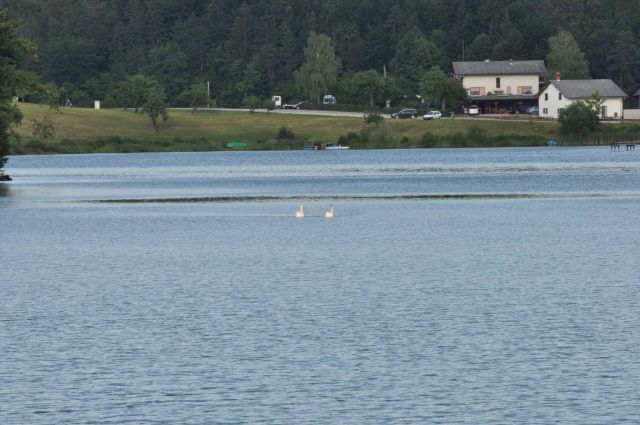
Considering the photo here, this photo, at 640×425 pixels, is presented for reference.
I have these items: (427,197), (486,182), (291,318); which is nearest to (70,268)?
(291,318)

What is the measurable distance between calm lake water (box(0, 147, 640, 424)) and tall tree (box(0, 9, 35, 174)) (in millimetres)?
22285

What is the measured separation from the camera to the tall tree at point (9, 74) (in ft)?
379

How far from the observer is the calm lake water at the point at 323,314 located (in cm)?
3028

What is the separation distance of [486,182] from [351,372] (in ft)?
304

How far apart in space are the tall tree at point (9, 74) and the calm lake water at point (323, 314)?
22.3m

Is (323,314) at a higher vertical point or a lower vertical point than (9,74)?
lower

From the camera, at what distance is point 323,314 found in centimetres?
4238

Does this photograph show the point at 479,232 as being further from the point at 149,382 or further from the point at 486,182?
the point at 486,182

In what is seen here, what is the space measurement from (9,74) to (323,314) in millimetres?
80507

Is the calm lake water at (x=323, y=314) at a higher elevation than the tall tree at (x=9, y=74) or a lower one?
lower

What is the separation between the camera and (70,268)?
57438 mm

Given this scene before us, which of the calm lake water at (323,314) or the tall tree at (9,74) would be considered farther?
the tall tree at (9,74)

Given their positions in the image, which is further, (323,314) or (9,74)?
(9,74)

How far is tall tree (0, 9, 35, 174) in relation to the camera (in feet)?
379
